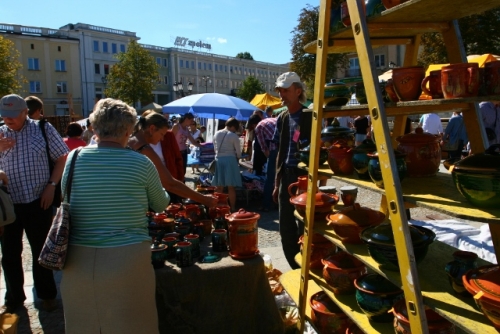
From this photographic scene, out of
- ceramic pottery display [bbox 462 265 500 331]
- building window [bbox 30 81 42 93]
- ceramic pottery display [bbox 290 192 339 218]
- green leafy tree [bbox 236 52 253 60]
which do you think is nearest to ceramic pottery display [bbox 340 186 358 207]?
ceramic pottery display [bbox 290 192 339 218]

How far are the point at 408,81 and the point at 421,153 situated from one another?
1.48 ft

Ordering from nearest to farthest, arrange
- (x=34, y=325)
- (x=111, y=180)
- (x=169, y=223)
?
(x=111, y=180)
(x=169, y=223)
(x=34, y=325)

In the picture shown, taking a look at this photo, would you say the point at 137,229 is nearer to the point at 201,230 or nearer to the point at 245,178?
the point at 201,230

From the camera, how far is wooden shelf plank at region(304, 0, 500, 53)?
180 centimetres

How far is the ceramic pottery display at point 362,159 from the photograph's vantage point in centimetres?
226

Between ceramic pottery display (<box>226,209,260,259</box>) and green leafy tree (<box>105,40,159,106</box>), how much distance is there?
40.3 m

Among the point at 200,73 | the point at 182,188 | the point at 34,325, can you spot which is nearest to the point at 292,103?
the point at 182,188

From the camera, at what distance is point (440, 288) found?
189 centimetres

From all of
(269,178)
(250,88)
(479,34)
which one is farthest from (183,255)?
(250,88)

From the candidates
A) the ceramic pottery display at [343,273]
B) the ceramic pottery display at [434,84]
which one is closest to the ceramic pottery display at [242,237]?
the ceramic pottery display at [343,273]

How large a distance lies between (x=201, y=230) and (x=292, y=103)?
134cm

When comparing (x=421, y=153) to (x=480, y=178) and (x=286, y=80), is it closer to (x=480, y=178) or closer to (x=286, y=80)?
(x=480, y=178)

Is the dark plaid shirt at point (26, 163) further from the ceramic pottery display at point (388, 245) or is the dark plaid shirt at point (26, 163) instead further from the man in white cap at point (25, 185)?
the ceramic pottery display at point (388, 245)

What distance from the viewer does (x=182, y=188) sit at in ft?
10.1
